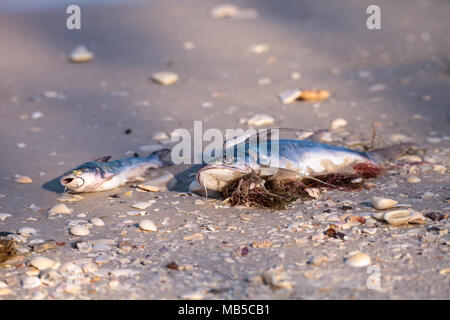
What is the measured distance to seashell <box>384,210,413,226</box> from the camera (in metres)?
3.65

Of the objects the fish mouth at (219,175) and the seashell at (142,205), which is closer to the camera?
the fish mouth at (219,175)

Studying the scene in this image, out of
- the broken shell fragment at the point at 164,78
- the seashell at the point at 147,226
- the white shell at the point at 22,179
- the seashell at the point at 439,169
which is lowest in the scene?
the white shell at the point at 22,179

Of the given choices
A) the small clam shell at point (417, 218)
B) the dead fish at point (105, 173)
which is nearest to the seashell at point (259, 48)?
the dead fish at point (105, 173)

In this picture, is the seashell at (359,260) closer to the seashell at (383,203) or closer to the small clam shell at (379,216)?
the small clam shell at (379,216)

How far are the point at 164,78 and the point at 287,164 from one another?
11.6 ft

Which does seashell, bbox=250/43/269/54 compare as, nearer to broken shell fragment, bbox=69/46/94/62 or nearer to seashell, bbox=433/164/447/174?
broken shell fragment, bbox=69/46/94/62

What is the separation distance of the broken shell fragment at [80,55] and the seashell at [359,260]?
6.02 m

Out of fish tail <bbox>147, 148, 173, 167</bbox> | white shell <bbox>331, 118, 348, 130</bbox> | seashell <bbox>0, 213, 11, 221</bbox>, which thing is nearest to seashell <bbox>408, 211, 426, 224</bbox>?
fish tail <bbox>147, 148, 173, 167</bbox>

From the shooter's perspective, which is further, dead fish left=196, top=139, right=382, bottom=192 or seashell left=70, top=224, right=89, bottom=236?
dead fish left=196, top=139, right=382, bottom=192

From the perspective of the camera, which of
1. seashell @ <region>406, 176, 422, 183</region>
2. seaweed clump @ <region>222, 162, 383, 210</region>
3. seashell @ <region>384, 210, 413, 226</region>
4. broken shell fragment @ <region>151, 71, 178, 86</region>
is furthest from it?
broken shell fragment @ <region>151, 71, 178, 86</region>

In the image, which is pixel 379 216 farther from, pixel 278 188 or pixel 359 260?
pixel 278 188

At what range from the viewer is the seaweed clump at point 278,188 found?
4098 millimetres

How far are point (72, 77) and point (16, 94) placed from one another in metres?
0.88

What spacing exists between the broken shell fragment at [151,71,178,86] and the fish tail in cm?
247
